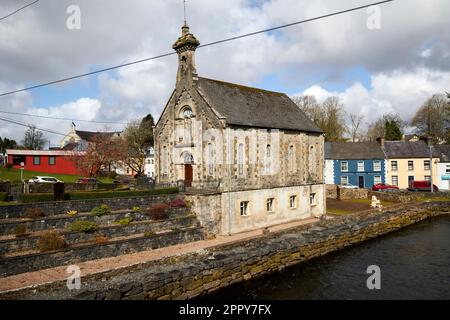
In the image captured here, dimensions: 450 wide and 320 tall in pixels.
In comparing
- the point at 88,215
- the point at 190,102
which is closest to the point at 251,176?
the point at 190,102

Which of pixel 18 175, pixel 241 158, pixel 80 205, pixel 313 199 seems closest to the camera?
pixel 80 205

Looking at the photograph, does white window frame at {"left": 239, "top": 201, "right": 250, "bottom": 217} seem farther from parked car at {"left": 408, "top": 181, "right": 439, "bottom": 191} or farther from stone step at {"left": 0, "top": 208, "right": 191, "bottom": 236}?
parked car at {"left": 408, "top": 181, "right": 439, "bottom": 191}

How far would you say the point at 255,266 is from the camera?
20.1m

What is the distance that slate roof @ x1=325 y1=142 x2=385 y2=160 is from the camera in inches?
2331

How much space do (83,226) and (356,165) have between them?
49.1 metres

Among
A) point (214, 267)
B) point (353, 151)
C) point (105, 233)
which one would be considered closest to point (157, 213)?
point (105, 233)

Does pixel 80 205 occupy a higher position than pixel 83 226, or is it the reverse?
pixel 80 205

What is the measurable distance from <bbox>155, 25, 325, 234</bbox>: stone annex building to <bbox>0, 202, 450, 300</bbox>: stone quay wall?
193 inches

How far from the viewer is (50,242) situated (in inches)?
755

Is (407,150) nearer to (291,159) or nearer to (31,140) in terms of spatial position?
(291,159)

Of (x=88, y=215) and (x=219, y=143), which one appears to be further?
(x=219, y=143)

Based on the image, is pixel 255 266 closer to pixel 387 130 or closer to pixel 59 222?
pixel 59 222

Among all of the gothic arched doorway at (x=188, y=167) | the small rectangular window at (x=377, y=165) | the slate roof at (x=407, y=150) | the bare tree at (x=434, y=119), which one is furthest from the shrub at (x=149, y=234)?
the bare tree at (x=434, y=119)
